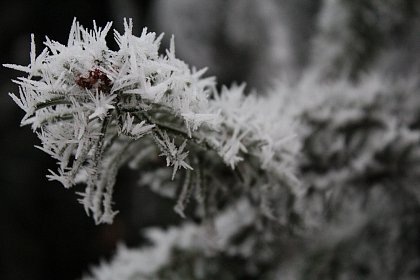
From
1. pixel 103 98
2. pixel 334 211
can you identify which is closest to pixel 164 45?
pixel 334 211

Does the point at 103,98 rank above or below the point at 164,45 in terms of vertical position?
below

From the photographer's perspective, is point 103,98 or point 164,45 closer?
point 103,98

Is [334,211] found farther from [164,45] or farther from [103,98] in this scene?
[164,45]

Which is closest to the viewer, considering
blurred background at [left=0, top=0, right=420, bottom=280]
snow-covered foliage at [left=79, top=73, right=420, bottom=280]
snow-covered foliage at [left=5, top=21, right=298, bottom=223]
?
snow-covered foliage at [left=5, top=21, right=298, bottom=223]

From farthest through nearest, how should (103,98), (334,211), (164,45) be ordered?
(164,45), (334,211), (103,98)

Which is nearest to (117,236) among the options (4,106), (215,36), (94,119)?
(4,106)

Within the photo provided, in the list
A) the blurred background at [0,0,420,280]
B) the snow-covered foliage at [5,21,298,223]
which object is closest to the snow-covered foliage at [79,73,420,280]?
the blurred background at [0,0,420,280]

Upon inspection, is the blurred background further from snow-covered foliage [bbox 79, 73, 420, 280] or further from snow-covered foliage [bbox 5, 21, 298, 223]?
snow-covered foliage [bbox 5, 21, 298, 223]

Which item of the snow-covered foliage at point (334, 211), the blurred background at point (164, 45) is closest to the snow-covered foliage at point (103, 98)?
the snow-covered foliage at point (334, 211)
